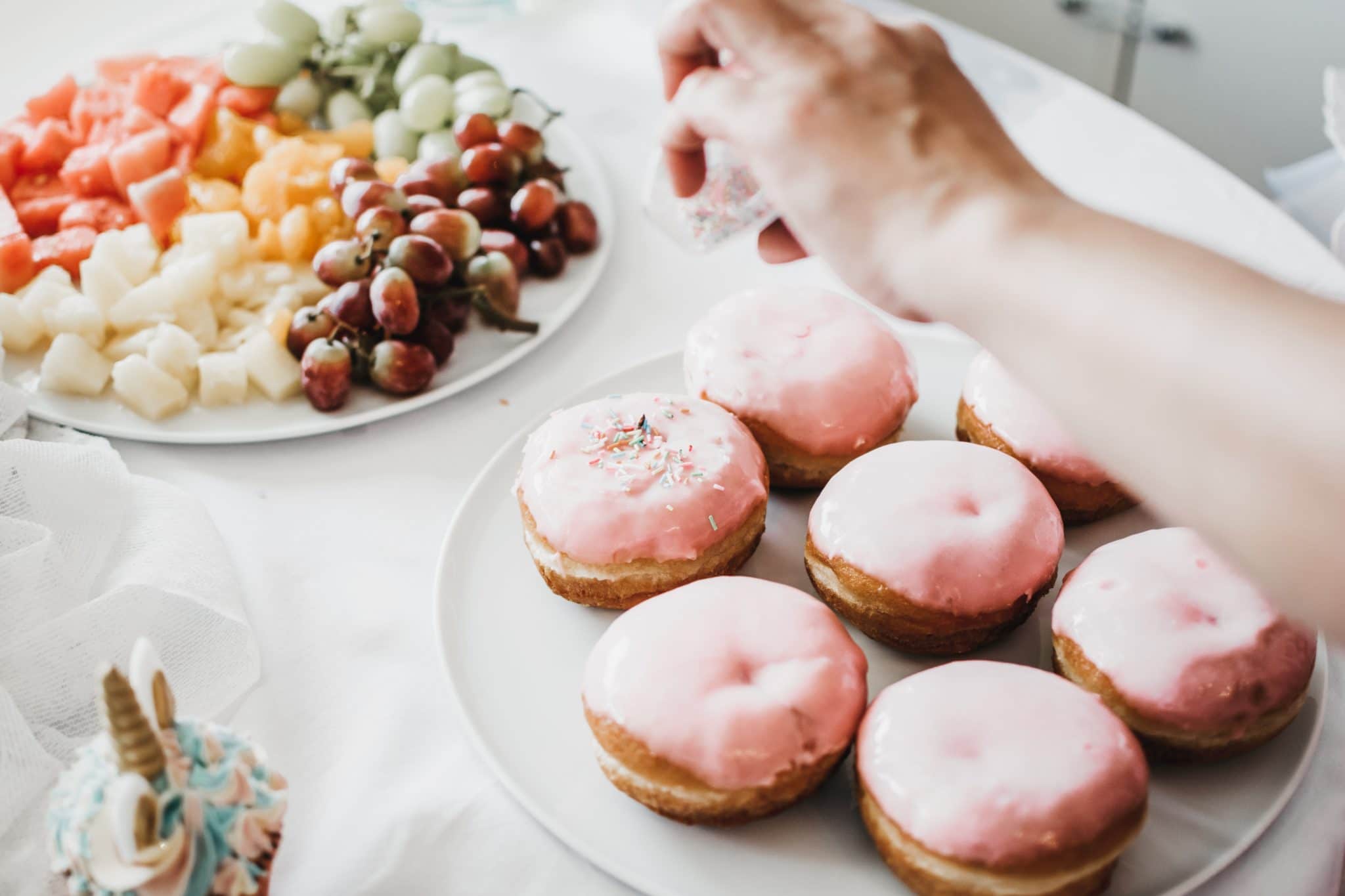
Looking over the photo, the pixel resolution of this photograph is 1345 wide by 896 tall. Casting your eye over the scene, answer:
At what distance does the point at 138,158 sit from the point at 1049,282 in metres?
1.54

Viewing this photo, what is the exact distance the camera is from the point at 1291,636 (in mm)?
964

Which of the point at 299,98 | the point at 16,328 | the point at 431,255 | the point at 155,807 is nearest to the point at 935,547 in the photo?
the point at 155,807

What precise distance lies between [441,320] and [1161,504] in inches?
42.2

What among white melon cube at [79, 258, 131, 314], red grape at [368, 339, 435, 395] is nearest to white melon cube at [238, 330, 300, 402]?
red grape at [368, 339, 435, 395]

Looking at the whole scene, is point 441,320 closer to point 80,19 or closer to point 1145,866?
point 1145,866

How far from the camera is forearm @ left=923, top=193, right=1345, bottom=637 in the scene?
626 millimetres

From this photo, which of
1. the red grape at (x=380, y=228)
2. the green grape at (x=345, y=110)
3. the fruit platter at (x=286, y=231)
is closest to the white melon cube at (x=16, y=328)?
the fruit platter at (x=286, y=231)

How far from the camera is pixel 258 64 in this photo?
192 centimetres

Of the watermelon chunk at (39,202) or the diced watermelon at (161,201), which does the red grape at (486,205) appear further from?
the watermelon chunk at (39,202)

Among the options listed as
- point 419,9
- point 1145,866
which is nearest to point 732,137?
point 1145,866

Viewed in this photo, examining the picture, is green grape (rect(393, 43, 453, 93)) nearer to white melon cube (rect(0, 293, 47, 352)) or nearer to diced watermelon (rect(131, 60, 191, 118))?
→ diced watermelon (rect(131, 60, 191, 118))

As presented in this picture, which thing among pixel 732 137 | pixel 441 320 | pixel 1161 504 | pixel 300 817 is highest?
pixel 732 137

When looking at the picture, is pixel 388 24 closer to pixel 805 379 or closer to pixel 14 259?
pixel 14 259

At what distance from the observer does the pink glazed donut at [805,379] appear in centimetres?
124
